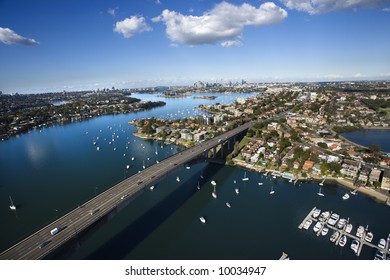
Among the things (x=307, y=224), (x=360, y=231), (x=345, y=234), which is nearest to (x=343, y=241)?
(x=345, y=234)

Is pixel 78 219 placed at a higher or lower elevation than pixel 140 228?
higher

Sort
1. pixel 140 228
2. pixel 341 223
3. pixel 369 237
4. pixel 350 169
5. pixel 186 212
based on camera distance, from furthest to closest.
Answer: pixel 350 169, pixel 186 212, pixel 140 228, pixel 341 223, pixel 369 237

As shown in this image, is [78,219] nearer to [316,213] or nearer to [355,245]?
[316,213]

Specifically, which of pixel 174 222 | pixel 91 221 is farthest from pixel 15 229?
pixel 174 222

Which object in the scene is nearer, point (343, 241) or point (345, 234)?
point (343, 241)

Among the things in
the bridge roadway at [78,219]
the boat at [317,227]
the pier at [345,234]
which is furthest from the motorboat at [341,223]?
the bridge roadway at [78,219]

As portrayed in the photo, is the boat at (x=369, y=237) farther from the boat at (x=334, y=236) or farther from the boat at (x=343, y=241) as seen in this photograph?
the boat at (x=334, y=236)
